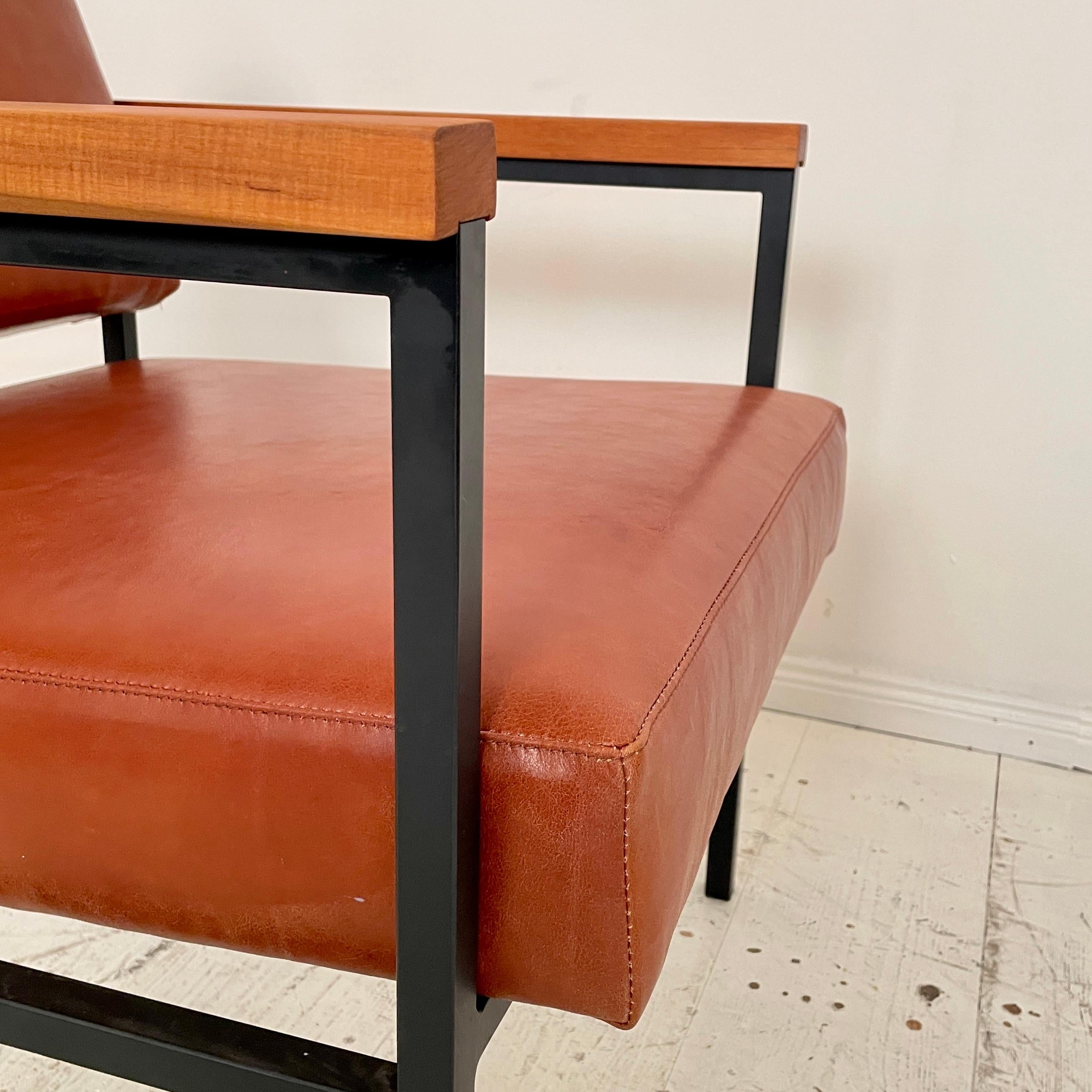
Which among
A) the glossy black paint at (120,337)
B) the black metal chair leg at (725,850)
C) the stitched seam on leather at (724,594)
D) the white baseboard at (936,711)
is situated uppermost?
the stitched seam on leather at (724,594)

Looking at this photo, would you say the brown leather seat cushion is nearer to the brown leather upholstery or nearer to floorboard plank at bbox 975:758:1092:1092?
the brown leather upholstery

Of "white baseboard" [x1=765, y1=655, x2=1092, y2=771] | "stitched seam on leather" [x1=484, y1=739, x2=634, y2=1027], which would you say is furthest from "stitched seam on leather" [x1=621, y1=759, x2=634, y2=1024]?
"white baseboard" [x1=765, y1=655, x2=1092, y2=771]

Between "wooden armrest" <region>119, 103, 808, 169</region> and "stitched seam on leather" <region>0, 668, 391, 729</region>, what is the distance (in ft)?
2.16

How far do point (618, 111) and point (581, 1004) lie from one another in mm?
1207

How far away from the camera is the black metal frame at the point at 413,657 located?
1.45 feet

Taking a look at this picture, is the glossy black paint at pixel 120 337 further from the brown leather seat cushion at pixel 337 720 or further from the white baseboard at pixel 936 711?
the white baseboard at pixel 936 711

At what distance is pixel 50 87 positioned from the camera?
3.38 feet

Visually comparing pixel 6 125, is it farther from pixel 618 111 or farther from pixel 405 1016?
pixel 618 111

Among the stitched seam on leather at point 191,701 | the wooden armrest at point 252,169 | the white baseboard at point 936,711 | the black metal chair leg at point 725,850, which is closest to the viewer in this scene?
the wooden armrest at point 252,169

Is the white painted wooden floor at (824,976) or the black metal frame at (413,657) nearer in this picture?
the black metal frame at (413,657)

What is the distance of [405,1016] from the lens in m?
0.53

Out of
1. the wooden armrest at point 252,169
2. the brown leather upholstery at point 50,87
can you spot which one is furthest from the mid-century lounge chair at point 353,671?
the brown leather upholstery at point 50,87

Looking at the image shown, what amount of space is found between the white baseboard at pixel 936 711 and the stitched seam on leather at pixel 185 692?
1.06m

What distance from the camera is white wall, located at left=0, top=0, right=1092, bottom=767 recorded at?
136cm
